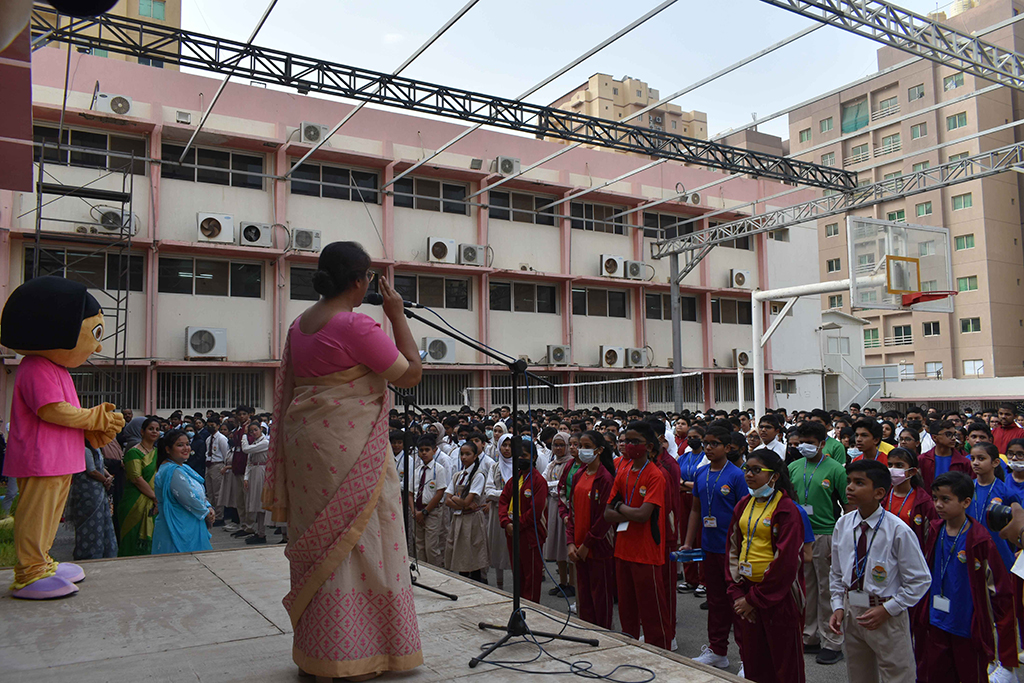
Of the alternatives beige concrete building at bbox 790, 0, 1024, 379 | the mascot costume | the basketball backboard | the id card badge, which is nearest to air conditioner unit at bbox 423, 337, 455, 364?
the basketball backboard

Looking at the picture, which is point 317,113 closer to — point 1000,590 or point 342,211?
point 342,211

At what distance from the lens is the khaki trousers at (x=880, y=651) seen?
386 centimetres

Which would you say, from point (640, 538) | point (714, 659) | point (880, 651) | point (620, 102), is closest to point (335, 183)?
point (640, 538)

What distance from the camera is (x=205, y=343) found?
16.3m

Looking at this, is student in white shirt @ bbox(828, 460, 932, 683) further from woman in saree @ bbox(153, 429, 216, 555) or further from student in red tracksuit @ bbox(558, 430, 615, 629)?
woman in saree @ bbox(153, 429, 216, 555)

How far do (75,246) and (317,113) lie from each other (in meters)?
6.00

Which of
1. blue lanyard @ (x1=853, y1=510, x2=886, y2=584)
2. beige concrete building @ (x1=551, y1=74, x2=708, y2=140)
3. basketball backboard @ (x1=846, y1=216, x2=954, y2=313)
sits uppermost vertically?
beige concrete building @ (x1=551, y1=74, x2=708, y2=140)

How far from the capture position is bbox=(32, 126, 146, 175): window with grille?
15320mm

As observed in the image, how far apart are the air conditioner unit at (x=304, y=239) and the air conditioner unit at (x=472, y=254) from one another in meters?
3.69

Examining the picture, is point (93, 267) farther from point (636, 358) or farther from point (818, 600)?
point (818, 600)

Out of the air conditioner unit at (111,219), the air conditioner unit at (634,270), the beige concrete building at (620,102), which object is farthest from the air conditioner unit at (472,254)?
the beige concrete building at (620,102)

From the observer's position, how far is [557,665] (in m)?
3.39

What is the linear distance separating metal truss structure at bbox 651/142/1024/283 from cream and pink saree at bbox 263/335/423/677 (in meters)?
15.2

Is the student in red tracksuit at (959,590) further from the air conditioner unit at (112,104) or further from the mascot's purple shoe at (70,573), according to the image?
the air conditioner unit at (112,104)
